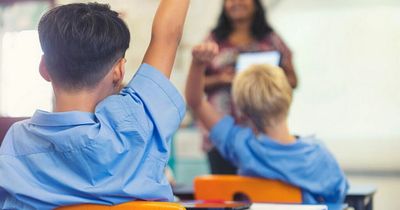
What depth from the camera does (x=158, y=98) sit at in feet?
4.61

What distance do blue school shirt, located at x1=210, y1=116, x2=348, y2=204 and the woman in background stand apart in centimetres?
76

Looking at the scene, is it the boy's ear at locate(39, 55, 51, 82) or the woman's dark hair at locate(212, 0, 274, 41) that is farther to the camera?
the woman's dark hair at locate(212, 0, 274, 41)

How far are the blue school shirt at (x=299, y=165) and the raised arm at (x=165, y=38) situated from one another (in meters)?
0.83

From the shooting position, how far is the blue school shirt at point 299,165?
2.16m

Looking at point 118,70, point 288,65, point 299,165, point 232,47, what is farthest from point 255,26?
point 118,70

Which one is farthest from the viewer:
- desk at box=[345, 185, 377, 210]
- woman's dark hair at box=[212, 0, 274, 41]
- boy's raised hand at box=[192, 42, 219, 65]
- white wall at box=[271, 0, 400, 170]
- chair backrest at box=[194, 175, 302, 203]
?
white wall at box=[271, 0, 400, 170]

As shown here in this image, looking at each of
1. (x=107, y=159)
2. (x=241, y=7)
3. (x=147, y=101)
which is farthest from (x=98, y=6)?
(x=241, y=7)

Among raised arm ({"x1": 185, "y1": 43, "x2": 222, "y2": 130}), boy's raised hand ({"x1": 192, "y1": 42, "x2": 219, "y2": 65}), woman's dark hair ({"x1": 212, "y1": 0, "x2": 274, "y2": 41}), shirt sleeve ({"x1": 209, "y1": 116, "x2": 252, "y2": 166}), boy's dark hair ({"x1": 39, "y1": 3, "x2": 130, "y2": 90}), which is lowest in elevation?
shirt sleeve ({"x1": 209, "y1": 116, "x2": 252, "y2": 166})

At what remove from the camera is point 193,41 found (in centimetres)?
482

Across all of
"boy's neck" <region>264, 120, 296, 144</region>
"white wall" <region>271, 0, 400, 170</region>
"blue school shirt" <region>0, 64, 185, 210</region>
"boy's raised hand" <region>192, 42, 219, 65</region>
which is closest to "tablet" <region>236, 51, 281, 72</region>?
"boy's neck" <region>264, 120, 296, 144</region>

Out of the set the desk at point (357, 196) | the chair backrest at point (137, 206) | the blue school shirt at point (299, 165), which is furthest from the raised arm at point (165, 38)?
the desk at point (357, 196)

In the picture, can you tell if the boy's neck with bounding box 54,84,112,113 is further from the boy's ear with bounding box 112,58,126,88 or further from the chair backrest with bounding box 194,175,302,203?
the chair backrest with bounding box 194,175,302,203

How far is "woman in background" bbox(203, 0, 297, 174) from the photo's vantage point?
3.12 meters

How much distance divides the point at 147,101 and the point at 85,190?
222 millimetres
